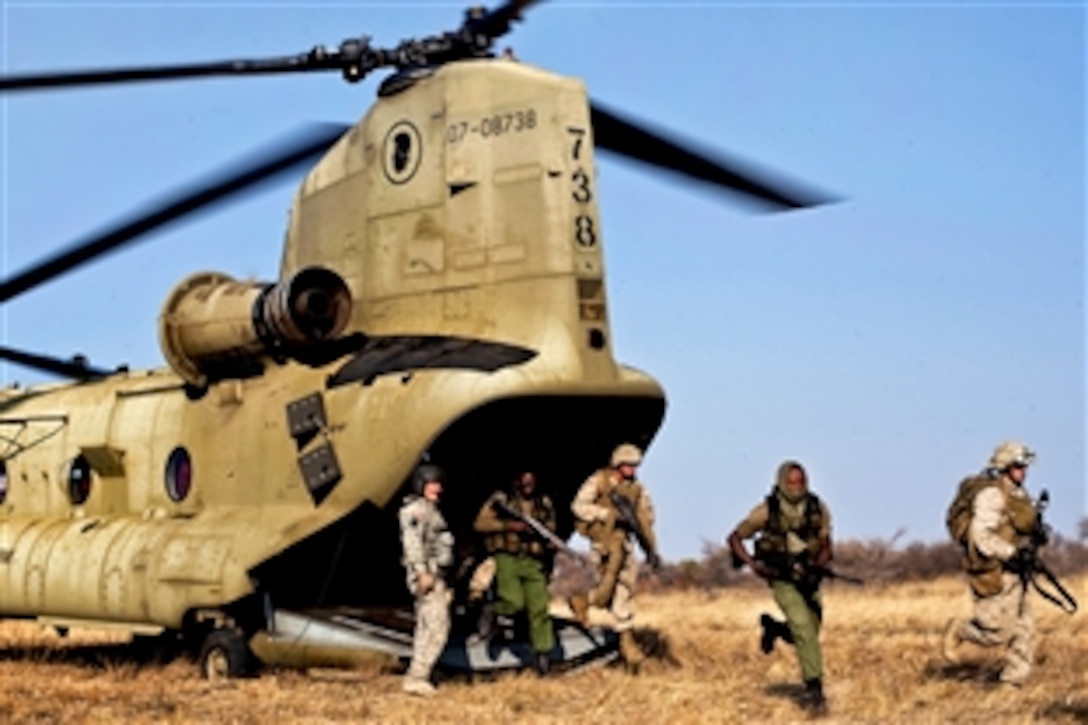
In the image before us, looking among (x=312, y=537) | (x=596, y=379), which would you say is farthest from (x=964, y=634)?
(x=312, y=537)

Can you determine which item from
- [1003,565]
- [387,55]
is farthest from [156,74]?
[1003,565]

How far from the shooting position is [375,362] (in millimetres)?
12273

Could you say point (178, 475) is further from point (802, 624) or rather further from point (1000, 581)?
point (1000, 581)

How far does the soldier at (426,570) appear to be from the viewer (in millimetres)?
11039

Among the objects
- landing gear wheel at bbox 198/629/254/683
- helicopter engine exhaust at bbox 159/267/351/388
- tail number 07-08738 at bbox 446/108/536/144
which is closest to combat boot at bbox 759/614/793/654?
landing gear wheel at bbox 198/629/254/683

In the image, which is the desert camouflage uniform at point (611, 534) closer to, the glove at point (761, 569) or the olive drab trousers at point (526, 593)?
the olive drab trousers at point (526, 593)

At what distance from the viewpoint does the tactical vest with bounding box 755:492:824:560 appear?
10.3 metres

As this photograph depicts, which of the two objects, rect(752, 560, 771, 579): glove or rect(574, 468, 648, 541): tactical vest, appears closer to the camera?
rect(752, 560, 771, 579): glove

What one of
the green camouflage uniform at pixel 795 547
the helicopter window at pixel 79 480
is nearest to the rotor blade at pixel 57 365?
the helicopter window at pixel 79 480

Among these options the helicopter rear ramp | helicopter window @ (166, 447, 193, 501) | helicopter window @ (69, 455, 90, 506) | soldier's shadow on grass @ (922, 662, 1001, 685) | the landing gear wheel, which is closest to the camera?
soldier's shadow on grass @ (922, 662, 1001, 685)

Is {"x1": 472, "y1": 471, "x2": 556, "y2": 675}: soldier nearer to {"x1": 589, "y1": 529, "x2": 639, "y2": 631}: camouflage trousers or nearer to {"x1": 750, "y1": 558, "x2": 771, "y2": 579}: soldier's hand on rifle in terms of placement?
Result: {"x1": 589, "y1": 529, "x2": 639, "y2": 631}: camouflage trousers

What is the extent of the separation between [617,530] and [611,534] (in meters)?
0.06

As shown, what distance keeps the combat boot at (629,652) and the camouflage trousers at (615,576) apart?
66 millimetres

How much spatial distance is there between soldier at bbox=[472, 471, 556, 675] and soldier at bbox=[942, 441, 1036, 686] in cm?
304
